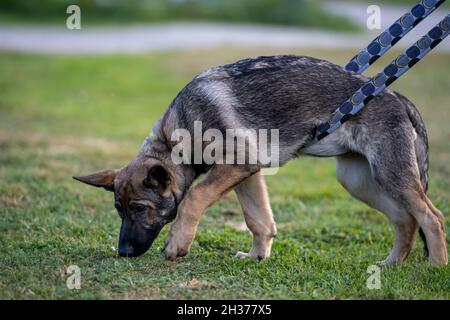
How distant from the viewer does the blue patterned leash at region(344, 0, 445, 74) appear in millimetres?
5824

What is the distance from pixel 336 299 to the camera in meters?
5.11

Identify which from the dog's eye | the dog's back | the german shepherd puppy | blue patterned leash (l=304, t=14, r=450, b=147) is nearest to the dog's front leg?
the german shepherd puppy

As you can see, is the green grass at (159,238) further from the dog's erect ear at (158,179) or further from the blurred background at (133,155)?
the dog's erect ear at (158,179)

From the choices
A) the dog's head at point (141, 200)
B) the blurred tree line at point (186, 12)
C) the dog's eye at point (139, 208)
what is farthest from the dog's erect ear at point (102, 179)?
the blurred tree line at point (186, 12)

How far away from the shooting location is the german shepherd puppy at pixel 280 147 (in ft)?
18.8

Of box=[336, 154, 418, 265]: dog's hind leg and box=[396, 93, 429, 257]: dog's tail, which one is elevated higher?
box=[396, 93, 429, 257]: dog's tail

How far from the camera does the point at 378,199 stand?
636 centimetres

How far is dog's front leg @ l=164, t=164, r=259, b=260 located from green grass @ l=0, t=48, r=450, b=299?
0.17 meters

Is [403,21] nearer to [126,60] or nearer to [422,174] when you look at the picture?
[422,174]

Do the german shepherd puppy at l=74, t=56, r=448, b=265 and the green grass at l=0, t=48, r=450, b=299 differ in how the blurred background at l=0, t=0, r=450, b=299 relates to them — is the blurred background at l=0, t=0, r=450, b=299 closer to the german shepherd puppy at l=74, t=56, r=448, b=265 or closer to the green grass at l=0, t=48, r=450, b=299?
the green grass at l=0, t=48, r=450, b=299

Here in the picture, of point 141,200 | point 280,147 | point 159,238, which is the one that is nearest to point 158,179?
point 141,200

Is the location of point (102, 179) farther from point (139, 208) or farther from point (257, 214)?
point (257, 214)

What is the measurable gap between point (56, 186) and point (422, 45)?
4.79 m

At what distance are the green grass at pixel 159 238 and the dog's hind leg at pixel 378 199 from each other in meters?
0.22
